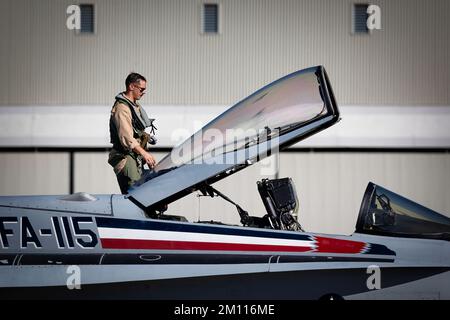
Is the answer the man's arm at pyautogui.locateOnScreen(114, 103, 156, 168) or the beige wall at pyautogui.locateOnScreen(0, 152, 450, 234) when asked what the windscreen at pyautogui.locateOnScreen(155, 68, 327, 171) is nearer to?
the man's arm at pyautogui.locateOnScreen(114, 103, 156, 168)

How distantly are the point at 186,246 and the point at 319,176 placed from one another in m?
12.9

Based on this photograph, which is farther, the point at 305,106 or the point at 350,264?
the point at 305,106

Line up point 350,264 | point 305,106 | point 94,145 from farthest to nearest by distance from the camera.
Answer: point 94,145
point 305,106
point 350,264

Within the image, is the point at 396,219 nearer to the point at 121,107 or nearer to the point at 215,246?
the point at 215,246

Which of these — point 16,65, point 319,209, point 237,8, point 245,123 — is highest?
point 237,8

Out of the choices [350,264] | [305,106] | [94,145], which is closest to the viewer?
[350,264]

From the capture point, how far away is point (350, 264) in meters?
5.74

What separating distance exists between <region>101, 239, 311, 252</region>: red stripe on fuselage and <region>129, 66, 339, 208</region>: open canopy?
327mm

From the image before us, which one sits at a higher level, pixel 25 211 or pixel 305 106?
pixel 305 106

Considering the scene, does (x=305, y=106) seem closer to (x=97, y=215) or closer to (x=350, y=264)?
(x=350, y=264)

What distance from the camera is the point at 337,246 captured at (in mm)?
5824

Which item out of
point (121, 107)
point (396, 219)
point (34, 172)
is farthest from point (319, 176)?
point (396, 219)

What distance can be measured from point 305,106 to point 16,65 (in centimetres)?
1347

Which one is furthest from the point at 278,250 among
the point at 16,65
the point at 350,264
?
the point at 16,65
